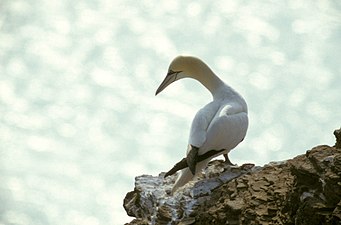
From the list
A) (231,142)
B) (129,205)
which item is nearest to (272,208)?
(231,142)

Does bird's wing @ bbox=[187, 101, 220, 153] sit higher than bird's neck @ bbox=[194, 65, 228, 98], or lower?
lower

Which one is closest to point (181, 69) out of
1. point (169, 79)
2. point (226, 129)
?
point (169, 79)

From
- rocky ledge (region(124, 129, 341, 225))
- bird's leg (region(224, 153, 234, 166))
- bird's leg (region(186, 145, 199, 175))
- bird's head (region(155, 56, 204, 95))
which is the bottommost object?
rocky ledge (region(124, 129, 341, 225))

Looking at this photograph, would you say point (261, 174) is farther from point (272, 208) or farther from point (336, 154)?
point (336, 154)

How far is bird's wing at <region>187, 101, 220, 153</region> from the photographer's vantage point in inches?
350

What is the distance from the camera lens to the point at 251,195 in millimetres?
8148

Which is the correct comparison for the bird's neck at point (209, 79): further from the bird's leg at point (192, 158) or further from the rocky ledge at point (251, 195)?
the bird's leg at point (192, 158)

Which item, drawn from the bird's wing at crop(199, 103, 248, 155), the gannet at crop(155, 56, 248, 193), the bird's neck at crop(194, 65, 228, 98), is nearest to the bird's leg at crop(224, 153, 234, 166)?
the gannet at crop(155, 56, 248, 193)

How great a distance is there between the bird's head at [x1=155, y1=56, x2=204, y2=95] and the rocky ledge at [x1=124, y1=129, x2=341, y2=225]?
5.17 feet

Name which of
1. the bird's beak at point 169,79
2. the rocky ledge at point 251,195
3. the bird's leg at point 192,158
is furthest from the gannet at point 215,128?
the bird's beak at point 169,79

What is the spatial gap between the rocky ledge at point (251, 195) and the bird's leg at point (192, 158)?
36 cm

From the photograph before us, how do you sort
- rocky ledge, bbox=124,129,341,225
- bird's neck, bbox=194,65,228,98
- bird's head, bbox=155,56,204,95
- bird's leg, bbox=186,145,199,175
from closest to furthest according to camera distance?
rocky ledge, bbox=124,129,341,225
bird's leg, bbox=186,145,199,175
bird's neck, bbox=194,65,228,98
bird's head, bbox=155,56,204,95

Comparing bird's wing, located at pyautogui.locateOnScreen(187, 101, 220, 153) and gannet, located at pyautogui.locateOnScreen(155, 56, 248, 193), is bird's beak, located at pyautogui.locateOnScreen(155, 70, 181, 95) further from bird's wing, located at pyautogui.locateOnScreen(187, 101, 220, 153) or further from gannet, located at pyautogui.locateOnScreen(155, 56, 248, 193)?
bird's wing, located at pyautogui.locateOnScreen(187, 101, 220, 153)

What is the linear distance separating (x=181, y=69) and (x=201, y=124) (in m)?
1.91
